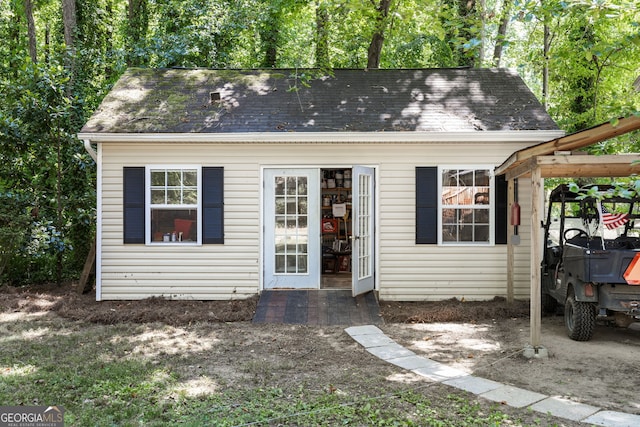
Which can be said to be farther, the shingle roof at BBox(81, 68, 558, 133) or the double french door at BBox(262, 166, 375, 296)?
the double french door at BBox(262, 166, 375, 296)

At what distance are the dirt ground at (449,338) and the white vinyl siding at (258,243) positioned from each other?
1.00 ft

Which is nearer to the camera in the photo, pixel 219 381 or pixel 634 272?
pixel 219 381

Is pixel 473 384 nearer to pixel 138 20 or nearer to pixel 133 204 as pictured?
pixel 133 204

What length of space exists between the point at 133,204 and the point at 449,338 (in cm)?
538

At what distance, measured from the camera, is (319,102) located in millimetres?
9531

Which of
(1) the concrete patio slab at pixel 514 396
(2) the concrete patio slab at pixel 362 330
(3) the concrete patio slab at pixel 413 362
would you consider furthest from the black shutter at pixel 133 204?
(1) the concrete patio slab at pixel 514 396

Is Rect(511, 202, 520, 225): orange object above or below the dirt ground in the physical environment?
above

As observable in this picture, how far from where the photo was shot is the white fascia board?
333 inches

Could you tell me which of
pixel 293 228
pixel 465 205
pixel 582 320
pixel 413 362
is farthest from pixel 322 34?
pixel 413 362

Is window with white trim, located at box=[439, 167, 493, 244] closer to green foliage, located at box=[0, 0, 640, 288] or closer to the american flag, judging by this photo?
green foliage, located at box=[0, 0, 640, 288]

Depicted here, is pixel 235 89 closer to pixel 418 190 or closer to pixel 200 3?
pixel 418 190

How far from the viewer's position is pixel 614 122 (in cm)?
453

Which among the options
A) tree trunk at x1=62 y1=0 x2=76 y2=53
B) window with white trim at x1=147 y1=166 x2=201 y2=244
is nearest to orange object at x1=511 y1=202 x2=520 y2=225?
window with white trim at x1=147 y1=166 x2=201 y2=244

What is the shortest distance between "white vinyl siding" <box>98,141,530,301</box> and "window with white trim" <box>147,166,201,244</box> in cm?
16
